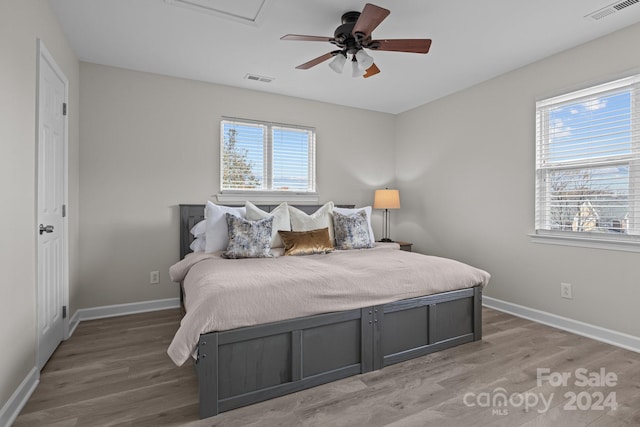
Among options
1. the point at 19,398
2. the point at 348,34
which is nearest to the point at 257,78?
the point at 348,34

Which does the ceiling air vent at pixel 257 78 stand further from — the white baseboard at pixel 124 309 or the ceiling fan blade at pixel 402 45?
the white baseboard at pixel 124 309

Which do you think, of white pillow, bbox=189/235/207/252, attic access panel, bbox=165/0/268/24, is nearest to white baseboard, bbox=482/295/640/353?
white pillow, bbox=189/235/207/252

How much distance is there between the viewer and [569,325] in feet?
10.1

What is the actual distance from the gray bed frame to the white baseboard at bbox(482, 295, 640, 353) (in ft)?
3.32

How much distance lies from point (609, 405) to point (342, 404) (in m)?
1.57

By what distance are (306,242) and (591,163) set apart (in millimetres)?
2731

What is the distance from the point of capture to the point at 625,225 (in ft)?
8.95

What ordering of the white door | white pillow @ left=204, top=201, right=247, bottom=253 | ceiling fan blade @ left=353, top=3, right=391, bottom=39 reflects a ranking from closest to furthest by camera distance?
ceiling fan blade @ left=353, top=3, right=391, bottom=39 → the white door → white pillow @ left=204, top=201, right=247, bottom=253

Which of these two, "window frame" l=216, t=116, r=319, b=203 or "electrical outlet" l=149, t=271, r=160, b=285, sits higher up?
"window frame" l=216, t=116, r=319, b=203

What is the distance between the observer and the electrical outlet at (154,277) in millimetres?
3656

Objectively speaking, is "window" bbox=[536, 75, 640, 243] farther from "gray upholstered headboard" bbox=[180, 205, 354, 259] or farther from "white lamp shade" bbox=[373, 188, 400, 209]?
"gray upholstered headboard" bbox=[180, 205, 354, 259]

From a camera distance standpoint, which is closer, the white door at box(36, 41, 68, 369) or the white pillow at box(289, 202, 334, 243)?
the white door at box(36, 41, 68, 369)

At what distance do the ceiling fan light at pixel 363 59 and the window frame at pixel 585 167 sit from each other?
1.97m

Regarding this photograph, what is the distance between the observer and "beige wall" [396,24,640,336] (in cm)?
281
